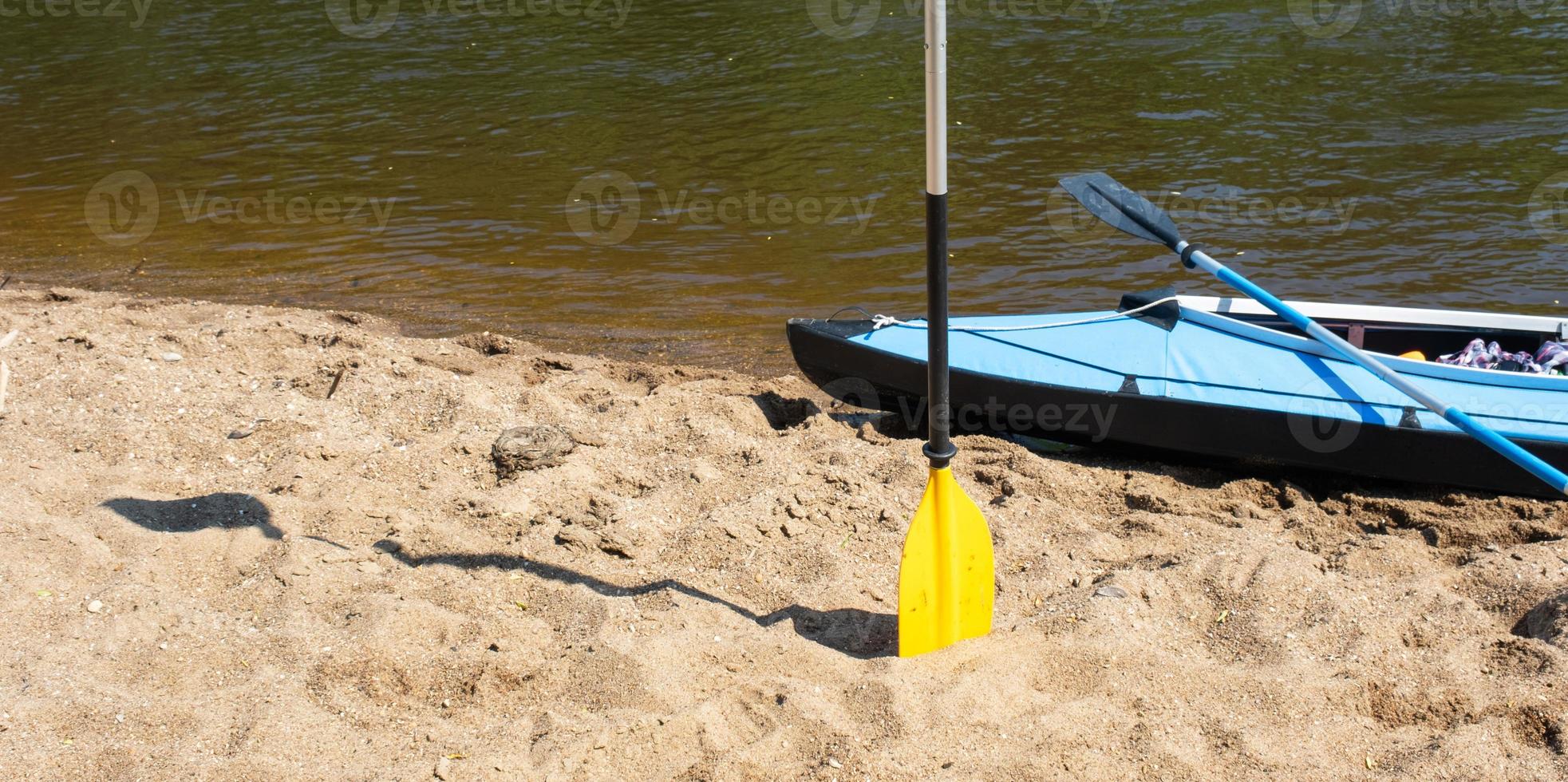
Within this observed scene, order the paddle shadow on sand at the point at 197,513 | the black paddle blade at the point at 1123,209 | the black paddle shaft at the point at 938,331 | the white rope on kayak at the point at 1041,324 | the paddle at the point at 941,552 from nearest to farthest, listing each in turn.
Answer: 1. the black paddle shaft at the point at 938,331
2. the paddle at the point at 941,552
3. the paddle shadow on sand at the point at 197,513
4. the black paddle blade at the point at 1123,209
5. the white rope on kayak at the point at 1041,324

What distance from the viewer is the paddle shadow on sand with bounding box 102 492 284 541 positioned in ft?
14.5

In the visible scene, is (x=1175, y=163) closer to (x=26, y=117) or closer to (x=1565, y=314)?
(x=1565, y=314)

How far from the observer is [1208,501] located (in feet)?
17.3

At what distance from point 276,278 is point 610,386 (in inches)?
160

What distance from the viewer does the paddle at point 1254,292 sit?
15.1 ft

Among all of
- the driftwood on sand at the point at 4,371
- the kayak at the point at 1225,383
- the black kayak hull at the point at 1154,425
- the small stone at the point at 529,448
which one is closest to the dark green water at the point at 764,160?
the black kayak hull at the point at 1154,425

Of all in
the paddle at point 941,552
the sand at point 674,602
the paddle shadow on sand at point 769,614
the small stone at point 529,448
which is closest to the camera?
the sand at point 674,602

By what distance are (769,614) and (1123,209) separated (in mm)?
3016

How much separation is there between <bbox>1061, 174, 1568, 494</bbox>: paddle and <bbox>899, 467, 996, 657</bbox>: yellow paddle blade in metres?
2.27

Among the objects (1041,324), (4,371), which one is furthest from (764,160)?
(4,371)

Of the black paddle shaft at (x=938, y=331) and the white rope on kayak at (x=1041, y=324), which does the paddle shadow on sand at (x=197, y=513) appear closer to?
the black paddle shaft at (x=938, y=331)

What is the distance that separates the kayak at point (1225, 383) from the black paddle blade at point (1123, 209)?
1.21 ft

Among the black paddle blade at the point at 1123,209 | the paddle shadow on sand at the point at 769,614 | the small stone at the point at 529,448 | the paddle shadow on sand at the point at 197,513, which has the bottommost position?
the paddle shadow on sand at the point at 769,614

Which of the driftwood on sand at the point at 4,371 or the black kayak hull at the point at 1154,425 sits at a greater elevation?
the driftwood on sand at the point at 4,371
